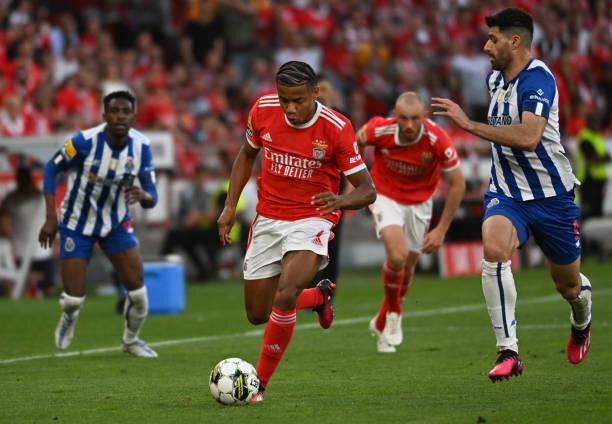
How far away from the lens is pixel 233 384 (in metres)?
7.98

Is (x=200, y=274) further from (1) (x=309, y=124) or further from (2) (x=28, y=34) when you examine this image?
(1) (x=309, y=124)

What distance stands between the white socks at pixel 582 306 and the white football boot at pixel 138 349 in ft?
12.4

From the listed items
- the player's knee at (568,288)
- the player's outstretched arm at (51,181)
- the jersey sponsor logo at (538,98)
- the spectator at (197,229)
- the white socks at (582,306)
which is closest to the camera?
the jersey sponsor logo at (538,98)

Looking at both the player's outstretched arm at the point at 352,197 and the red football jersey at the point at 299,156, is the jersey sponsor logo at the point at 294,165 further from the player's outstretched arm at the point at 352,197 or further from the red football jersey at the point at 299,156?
the player's outstretched arm at the point at 352,197

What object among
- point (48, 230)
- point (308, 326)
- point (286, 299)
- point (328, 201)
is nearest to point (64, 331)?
point (48, 230)

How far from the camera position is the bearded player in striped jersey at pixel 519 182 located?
8414 mm

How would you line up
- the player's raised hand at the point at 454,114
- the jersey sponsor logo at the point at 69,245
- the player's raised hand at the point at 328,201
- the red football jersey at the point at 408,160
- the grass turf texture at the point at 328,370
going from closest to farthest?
the grass turf texture at the point at 328,370 → the player's raised hand at the point at 454,114 → the player's raised hand at the point at 328,201 → the jersey sponsor logo at the point at 69,245 → the red football jersey at the point at 408,160

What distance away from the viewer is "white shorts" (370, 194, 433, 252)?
1202 cm

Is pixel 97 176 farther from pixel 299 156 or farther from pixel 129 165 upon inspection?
pixel 299 156

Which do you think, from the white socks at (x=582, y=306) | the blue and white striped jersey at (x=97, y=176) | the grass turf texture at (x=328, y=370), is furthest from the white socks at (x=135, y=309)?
the white socks at (x=582, y=306)

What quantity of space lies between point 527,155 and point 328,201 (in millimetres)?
1437

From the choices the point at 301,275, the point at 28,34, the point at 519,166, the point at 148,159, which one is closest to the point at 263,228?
the point at 301,275

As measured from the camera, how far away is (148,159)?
1139 cm

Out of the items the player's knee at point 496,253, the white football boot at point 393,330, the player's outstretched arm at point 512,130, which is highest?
the player's outstretched arm at point 512,130
